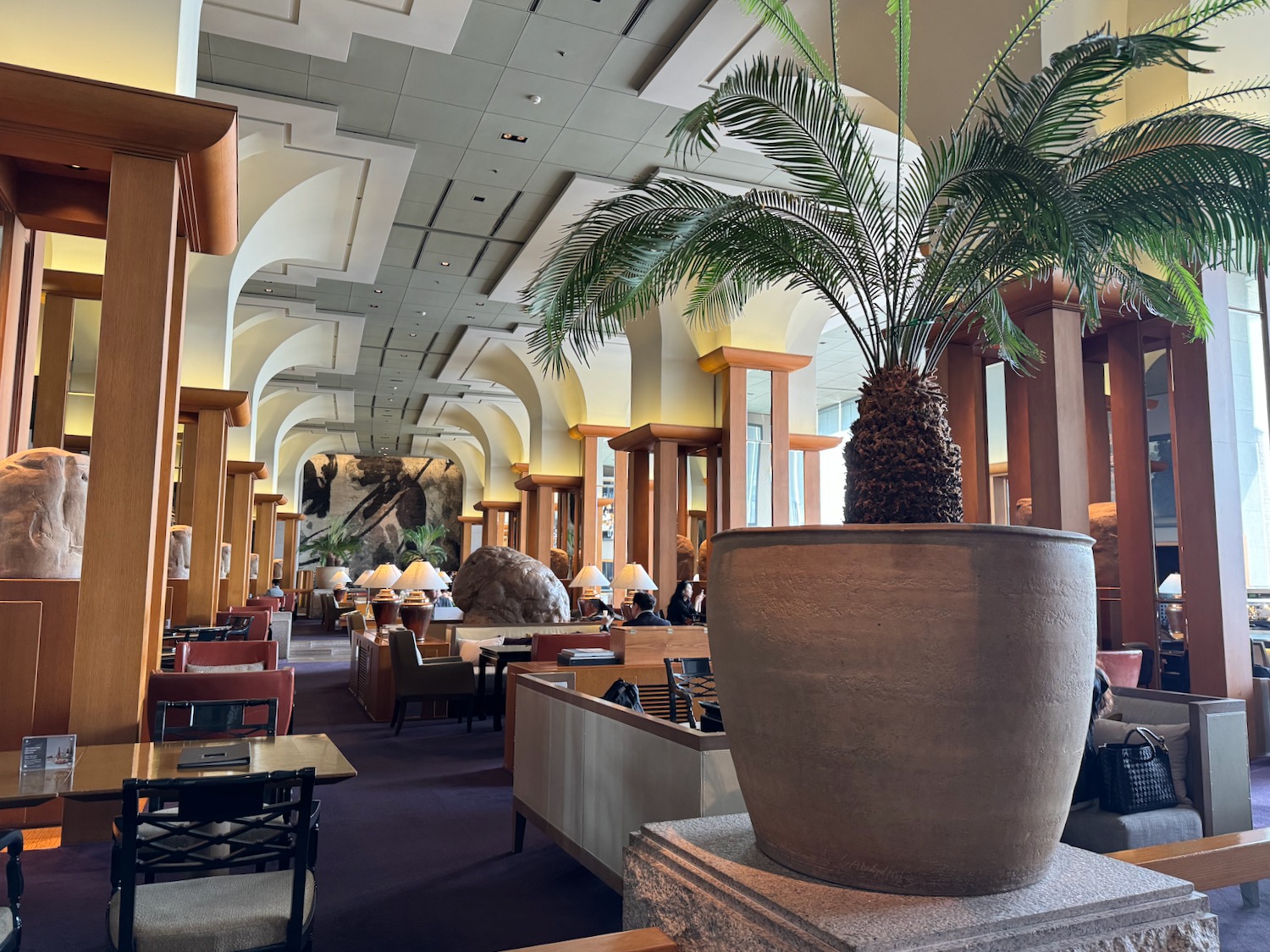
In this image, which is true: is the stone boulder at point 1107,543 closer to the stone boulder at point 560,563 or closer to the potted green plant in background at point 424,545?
the stone boulder at point 560,563

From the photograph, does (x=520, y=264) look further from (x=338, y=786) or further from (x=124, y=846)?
(x=124, y=846)

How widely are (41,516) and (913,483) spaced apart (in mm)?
4541

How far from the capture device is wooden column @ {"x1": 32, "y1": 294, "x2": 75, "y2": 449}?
7770mm

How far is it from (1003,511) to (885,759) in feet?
43.0

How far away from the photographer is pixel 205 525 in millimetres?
9438

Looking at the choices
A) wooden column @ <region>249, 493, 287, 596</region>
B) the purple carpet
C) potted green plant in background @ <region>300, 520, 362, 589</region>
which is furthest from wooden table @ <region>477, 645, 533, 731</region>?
potted green plant in background @ <region>300, 520, 362, 589</region>

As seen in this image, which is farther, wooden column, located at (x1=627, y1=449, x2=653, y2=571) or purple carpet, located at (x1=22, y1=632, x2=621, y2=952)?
wooden column, located at (x1=627, y1=449, x2=653, y2=571)

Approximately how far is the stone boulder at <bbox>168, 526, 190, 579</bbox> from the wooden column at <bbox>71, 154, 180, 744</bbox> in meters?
5.75

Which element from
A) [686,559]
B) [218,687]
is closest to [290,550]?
[686,559]

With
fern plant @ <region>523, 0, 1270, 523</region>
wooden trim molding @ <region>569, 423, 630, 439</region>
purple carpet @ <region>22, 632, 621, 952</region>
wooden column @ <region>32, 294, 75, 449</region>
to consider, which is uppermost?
wooden trim molding @ <region>569, 423, 630, 439</region>

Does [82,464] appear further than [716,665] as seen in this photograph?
Yes

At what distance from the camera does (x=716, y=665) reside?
1.78 m

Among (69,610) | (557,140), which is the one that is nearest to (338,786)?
(69,610)

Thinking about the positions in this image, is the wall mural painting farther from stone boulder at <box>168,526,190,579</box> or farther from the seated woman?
the seated woman
